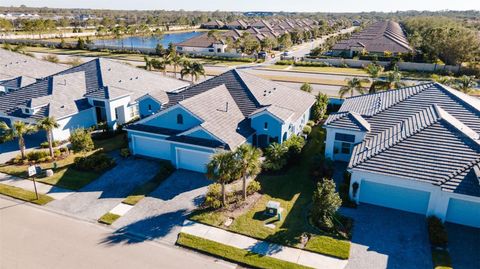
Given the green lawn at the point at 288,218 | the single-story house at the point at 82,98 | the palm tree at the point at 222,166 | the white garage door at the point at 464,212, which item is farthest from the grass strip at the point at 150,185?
the white garage door at the point at 464,212

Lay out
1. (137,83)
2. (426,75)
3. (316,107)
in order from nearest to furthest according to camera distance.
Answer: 1. (316,107)
2. (137,83)
3. (426,75)

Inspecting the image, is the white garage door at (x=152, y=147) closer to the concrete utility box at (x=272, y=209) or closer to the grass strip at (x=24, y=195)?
the grass strip at (x=24, y=195)

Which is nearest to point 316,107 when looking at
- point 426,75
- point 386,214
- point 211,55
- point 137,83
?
point 386,214

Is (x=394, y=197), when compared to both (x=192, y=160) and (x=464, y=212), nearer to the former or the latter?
(x=464, y=212)

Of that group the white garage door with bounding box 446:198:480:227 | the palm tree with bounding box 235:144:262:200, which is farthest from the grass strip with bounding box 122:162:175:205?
the white garage door with bounding box 446:198:480:227

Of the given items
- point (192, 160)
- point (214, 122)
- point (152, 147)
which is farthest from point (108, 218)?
point (214, 122)

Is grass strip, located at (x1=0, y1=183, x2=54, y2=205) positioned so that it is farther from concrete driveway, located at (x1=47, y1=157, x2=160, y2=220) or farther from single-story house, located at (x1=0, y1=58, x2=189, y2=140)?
single-story house, located at (x1=0, y1=58, x2=189, y2=140)

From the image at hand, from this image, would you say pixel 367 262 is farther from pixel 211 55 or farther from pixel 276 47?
pixel 276 47
